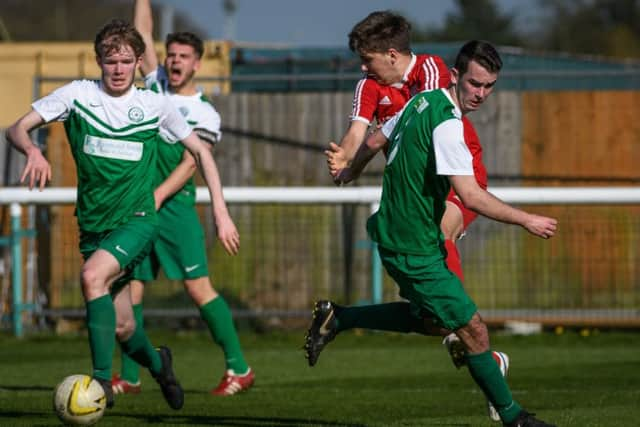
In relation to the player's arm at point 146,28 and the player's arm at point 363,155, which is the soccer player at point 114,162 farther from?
the player's arm at point 146,28

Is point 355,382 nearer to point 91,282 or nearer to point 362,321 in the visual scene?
point 362,321

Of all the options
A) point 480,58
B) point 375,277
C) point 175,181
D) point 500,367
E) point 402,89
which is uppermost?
point 480,58

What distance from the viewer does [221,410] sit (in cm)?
789

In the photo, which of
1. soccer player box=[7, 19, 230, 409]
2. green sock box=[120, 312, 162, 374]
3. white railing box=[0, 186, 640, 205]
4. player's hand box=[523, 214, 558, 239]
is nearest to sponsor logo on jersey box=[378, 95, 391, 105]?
soccer player box=[7, 19, 230, 409]

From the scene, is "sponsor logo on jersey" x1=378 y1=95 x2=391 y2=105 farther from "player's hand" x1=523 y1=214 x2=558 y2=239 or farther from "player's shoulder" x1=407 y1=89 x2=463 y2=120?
"player's hand" x1=523 y1=214 x2=558 y2=239

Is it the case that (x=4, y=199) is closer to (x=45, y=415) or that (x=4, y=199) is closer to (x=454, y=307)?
(x=45, y=415)

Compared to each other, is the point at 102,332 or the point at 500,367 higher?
the point at 102,332

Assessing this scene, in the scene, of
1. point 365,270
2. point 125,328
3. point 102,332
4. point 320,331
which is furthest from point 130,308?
point 365,270

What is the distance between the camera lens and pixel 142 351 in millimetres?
7762

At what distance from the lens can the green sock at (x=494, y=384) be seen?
6297mm

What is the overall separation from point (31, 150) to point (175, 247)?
8.39ft

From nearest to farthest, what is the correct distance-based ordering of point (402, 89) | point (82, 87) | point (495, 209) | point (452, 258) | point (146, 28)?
1. point (495, 209)
2. point (452, 258)
3. point (82, 87)
4. point (402, 89)
5. point (146, 28)

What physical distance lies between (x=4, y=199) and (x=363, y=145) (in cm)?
671

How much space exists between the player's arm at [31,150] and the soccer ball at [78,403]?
1029 millimetres
